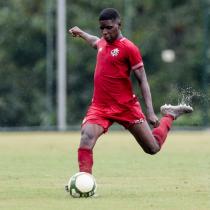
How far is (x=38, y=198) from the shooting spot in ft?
36.5

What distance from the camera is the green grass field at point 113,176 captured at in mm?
10570

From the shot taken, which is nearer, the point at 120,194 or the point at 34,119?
the point at 120,194

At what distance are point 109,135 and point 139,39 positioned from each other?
553cm

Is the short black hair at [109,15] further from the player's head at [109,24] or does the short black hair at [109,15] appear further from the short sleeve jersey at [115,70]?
the short sleeve jersey at [115,70]


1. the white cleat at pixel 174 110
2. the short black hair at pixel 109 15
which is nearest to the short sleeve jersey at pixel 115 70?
the short black hair at pixel 109 15

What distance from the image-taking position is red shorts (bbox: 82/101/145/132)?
38.5 feet

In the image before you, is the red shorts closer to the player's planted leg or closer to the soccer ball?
the player's planted leg

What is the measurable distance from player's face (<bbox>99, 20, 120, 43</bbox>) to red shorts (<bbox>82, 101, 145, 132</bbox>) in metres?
0.87

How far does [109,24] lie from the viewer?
11.5m

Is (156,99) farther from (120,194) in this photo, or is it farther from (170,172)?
(120,194)

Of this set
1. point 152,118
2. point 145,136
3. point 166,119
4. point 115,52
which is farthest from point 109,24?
point 166,119

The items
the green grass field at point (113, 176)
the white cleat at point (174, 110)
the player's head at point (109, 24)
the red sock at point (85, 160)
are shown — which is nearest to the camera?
the green grass field at point (113, 176)

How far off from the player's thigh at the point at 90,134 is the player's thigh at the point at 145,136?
59cm

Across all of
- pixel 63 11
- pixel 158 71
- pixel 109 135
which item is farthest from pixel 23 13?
pixel 109 135
